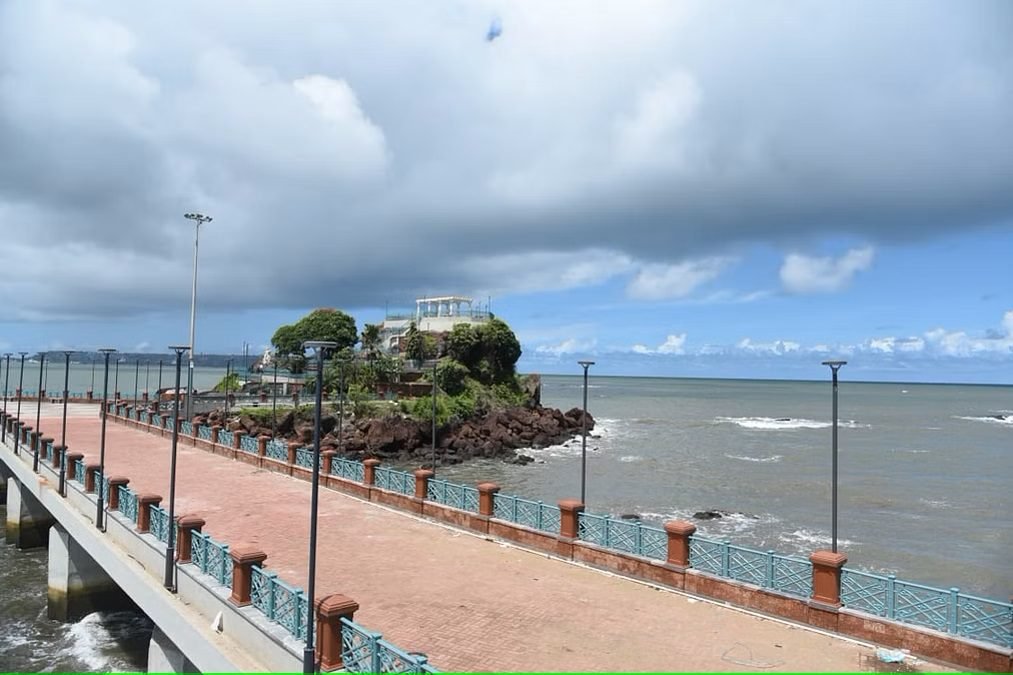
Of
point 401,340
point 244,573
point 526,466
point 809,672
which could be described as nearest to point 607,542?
point 809,672

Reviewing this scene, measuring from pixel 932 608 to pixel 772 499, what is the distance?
27.9 m

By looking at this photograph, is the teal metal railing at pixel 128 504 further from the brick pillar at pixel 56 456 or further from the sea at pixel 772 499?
the brick pillar at pixel 56 456

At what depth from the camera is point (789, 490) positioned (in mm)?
40125

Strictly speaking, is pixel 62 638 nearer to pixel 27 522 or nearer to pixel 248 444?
pixel 27 522

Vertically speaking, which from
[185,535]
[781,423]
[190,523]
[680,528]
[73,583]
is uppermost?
[680,528]

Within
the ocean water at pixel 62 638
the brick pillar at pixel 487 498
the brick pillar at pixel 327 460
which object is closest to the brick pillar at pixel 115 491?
the ocean water at pixel 62 638

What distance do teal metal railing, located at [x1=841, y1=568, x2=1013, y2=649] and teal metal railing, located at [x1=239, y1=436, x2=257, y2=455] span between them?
76.4 feet

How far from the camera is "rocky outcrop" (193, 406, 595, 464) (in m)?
48.7

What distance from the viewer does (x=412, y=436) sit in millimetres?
51469

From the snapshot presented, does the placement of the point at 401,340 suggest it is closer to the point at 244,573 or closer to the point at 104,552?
the point at 104,552

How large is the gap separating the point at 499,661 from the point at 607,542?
5464mm

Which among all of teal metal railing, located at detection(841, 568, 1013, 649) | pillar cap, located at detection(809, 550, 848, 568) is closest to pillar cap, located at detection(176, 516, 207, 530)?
pillar cap, located at detection(809, 550, 848, 568)

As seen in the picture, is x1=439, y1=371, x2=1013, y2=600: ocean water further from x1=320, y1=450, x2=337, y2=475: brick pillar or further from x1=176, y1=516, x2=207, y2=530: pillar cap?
x1=176, y1=516, x2=207, y2=530: pillar cap

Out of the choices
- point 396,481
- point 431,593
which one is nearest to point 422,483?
point 396,481
